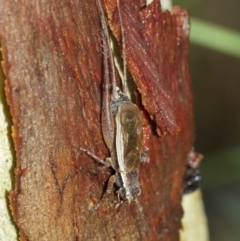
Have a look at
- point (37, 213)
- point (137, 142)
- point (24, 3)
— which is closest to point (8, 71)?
point (24, 3)

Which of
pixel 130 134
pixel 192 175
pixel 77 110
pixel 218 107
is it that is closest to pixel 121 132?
pixel 130 134

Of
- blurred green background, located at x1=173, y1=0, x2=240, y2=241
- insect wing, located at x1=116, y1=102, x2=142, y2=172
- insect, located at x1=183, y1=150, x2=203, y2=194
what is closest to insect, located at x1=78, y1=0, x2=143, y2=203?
insect wing, located at x1=116, y1=102, x2=142, y2=172

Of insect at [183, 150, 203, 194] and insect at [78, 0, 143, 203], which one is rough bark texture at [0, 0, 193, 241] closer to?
insect at [78, 0, 143, 203]

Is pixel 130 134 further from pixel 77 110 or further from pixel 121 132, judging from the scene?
pixel 77 110

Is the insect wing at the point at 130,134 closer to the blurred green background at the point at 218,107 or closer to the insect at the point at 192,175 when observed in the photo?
the insect at the point at 192,175

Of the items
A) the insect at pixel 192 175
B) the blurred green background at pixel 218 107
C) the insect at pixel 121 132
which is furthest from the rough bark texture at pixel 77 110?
the blurred green background at pixel 218 107
